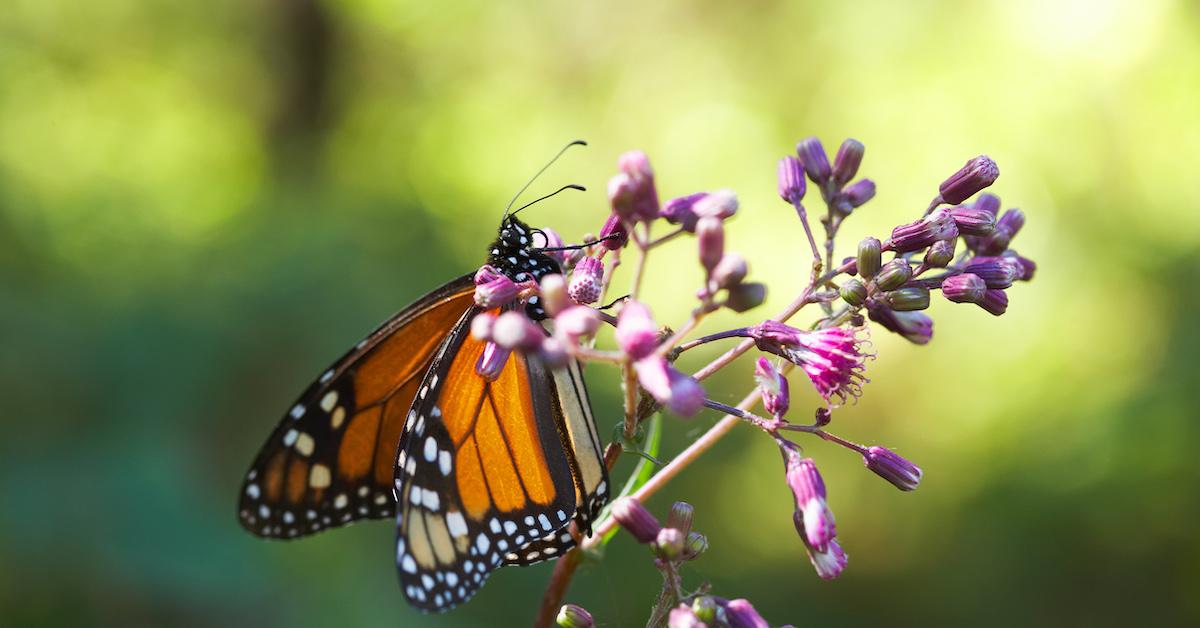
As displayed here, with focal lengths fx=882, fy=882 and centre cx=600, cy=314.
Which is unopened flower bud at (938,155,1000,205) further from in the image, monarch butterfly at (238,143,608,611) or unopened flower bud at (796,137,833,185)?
monarch butterfly at (238,143,608,611)

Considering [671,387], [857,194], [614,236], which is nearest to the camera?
[671,387]

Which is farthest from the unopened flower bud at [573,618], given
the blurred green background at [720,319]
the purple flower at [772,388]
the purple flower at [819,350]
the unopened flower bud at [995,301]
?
the blurred green background at [720,319]

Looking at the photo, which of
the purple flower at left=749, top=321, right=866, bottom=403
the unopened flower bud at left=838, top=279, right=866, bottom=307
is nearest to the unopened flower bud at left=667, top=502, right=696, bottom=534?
the purple flower at left=749, top=321, right=866, bottom=403

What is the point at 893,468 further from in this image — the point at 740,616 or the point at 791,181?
the point at 791,181

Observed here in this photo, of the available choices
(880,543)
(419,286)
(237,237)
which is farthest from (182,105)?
(880,543)

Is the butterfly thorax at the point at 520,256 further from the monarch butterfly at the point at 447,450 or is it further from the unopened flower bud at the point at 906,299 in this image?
the unopened flower bud at the point at 906,299

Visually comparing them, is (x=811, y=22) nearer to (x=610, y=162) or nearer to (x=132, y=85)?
Result: (x=610, y=162)

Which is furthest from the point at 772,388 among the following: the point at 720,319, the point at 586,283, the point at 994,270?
the point at 720,319
